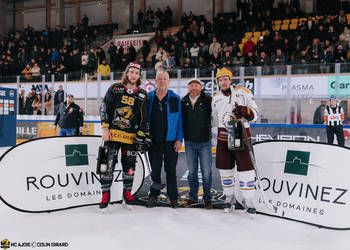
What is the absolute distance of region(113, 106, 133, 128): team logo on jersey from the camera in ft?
11.5

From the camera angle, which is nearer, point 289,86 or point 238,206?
point 238,206

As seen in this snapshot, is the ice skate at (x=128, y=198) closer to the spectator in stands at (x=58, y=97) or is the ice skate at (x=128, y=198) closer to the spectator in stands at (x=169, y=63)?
the spectator in stands at (x=58, y=97)

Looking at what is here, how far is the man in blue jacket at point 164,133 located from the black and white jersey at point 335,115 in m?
5.43

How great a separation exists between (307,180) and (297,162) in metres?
0.21

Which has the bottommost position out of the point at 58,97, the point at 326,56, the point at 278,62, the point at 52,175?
the point at 52,175

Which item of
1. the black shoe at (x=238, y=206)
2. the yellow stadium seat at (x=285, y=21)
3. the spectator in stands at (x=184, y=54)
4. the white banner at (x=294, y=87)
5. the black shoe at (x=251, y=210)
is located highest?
the yellow stadium seat at (x=285, y=21)

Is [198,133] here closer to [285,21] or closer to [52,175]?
[52,175]

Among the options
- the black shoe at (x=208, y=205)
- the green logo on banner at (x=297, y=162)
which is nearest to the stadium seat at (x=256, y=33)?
the green logo on banner at (x=297, y=162)

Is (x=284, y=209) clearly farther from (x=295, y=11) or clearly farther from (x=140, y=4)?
(x=140, y=4)

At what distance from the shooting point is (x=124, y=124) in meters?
3.51

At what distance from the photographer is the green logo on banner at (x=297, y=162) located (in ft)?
11.0

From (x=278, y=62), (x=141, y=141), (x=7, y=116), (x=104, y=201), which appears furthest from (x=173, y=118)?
(x=278, y=62)

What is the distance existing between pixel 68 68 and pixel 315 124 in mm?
10390

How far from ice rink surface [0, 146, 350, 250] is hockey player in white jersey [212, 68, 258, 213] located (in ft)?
0.97
